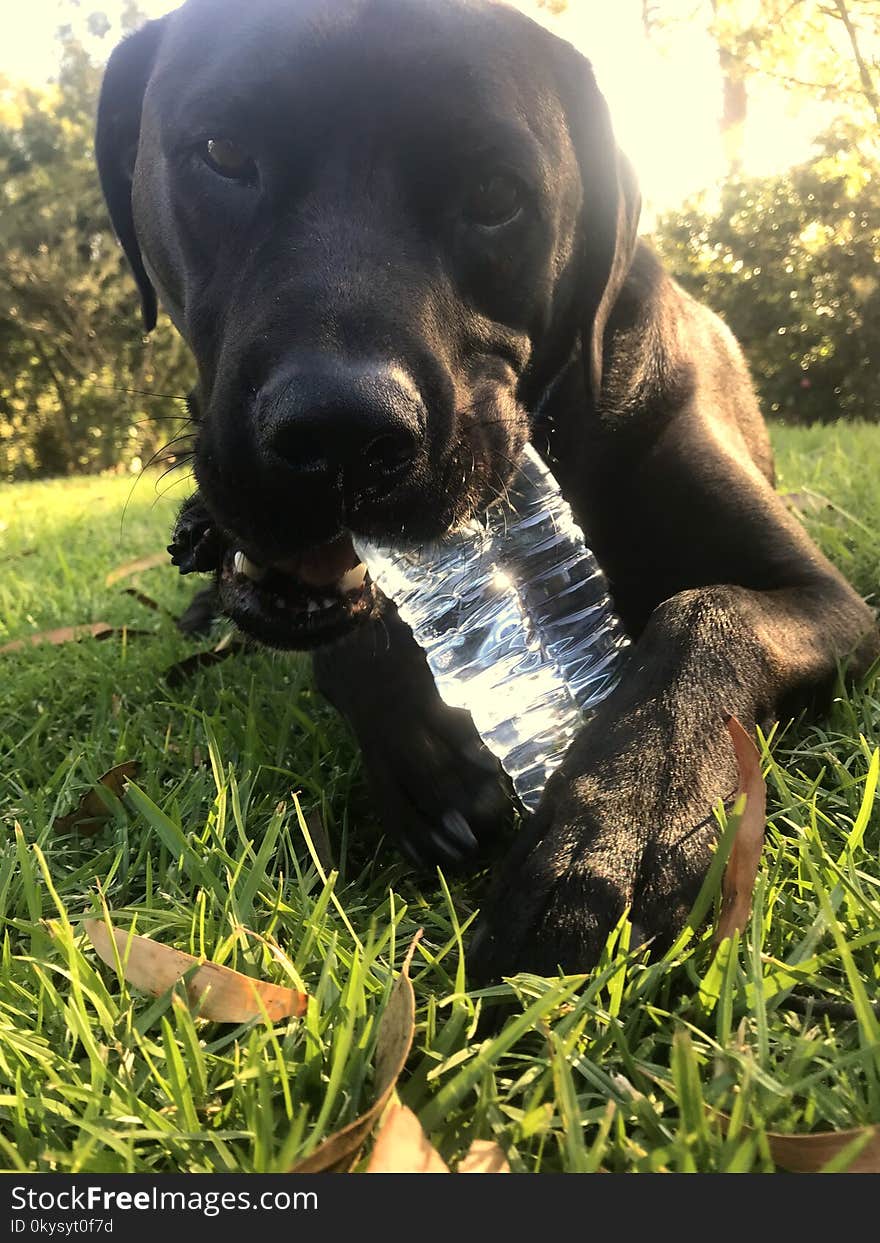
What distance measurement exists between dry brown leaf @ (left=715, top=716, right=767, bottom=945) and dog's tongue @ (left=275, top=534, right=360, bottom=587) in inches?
30.5

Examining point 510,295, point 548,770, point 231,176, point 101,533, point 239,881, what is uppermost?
point 231,176

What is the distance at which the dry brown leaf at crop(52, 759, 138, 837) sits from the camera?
1.52 metres

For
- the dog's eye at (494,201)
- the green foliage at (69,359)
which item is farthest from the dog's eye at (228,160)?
the green foliage at (69,359)

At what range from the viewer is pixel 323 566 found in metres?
1.65

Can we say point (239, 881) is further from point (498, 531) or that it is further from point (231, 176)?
point (231, 176)

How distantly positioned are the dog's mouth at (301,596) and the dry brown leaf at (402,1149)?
913mm

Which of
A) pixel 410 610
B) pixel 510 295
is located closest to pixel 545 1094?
pixel 410 610

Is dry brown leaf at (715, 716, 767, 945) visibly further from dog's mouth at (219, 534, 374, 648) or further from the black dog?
dog's mouth at (219, 534, 374, 648)

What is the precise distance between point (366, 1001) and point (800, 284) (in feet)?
35.6

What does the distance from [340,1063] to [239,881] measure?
1.34 ft

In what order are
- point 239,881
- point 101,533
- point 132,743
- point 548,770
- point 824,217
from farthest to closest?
point 824,217 → point 101,533 → point 132,743 → point 548,770 → point 239,881

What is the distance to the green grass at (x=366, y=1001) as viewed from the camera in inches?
31.1

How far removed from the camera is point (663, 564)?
1911 mm

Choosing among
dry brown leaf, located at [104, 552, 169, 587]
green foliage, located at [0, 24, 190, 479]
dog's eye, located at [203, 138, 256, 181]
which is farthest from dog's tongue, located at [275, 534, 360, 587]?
green foliage, located at [0, 24, 190, 479]
